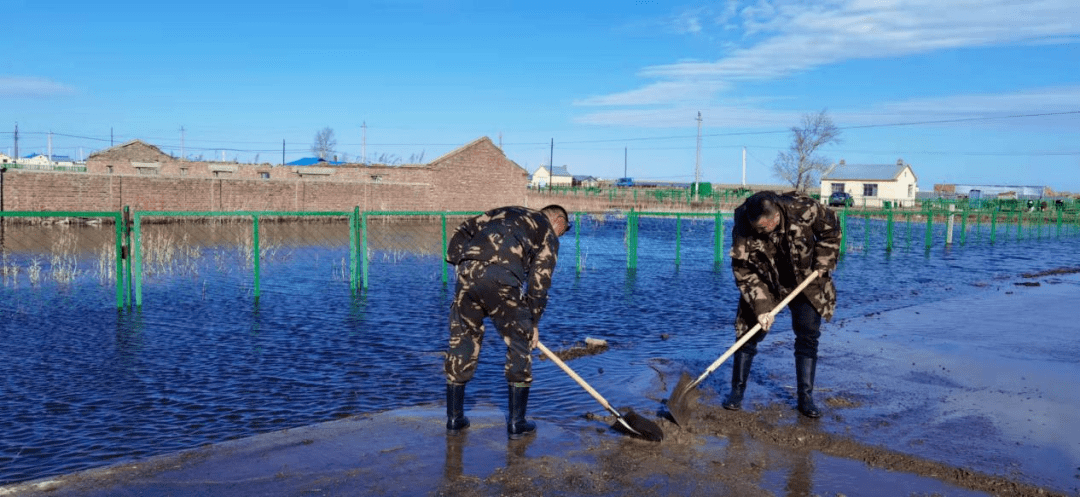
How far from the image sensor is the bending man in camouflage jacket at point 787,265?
5.50 metres

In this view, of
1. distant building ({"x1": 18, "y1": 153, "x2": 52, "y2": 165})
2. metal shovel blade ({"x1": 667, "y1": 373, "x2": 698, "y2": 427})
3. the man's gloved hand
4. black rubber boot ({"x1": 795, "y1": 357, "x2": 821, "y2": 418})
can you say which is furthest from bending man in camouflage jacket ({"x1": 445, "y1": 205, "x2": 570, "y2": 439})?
distant building ({"x1": 18, "y1": 153, "x2": 52, "y2": 165})

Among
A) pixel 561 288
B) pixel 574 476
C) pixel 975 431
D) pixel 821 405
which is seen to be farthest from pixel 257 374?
pixel 561 288

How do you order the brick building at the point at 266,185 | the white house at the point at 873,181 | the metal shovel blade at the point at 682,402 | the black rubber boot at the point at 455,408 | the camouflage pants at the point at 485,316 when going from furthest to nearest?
the white house at the point at 873,181
the brick building at the point at 266,185
the metal shovel blade at the point at 682,402
the black rubber boot at the point at 455,408
the camouflage pants at the point at 485,316

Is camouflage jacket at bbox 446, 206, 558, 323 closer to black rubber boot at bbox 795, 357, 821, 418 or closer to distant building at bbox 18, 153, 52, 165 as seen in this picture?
black rubber boot at bbox 795, 357, 821, 418

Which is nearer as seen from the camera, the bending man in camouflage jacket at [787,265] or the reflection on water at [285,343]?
the bending man in camouflage jacket at [787,265]

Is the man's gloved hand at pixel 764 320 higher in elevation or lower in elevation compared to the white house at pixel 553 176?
lower

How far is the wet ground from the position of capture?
4.33m

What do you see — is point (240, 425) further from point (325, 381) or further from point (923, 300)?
point (923, 300)

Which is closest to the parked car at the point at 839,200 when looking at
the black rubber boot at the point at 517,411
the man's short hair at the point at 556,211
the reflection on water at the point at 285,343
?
the reflection on water at the point at 285,343

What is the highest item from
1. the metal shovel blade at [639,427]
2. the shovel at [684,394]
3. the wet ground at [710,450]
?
the shovel at [684,394]

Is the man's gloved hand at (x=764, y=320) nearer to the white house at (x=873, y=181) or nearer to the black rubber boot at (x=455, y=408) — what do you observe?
the black rubber boot at (x=455, y=408)

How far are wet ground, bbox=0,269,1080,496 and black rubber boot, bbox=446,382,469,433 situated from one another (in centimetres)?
8

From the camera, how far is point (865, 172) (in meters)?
70.7

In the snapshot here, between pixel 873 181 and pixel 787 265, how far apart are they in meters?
68.5
